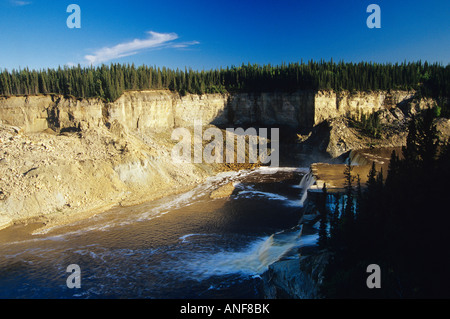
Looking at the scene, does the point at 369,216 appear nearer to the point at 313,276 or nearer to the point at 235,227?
the point at 313,276

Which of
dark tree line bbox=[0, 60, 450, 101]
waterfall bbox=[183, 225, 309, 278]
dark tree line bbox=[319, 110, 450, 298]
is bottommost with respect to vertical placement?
waterfall bbox=[183, 225, 309, 278]

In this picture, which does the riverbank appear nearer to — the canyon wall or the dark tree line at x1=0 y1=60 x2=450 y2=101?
the canyon wall

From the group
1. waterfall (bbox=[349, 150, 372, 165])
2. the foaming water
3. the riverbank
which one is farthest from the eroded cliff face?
the foaming water

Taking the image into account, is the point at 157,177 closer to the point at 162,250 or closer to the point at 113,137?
the point at 113,137

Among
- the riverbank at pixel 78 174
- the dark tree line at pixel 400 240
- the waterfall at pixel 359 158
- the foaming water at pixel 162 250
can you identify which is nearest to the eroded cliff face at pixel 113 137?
the riverbank at pixel 78 174

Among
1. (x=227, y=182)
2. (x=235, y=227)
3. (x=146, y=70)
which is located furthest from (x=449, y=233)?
(x=146, y=70)

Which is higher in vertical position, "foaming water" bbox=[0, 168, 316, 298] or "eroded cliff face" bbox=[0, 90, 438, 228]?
"eroded cliff face" bbox=[0, 90, 438, 228]

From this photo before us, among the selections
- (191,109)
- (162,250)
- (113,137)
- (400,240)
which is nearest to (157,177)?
(113,137)
